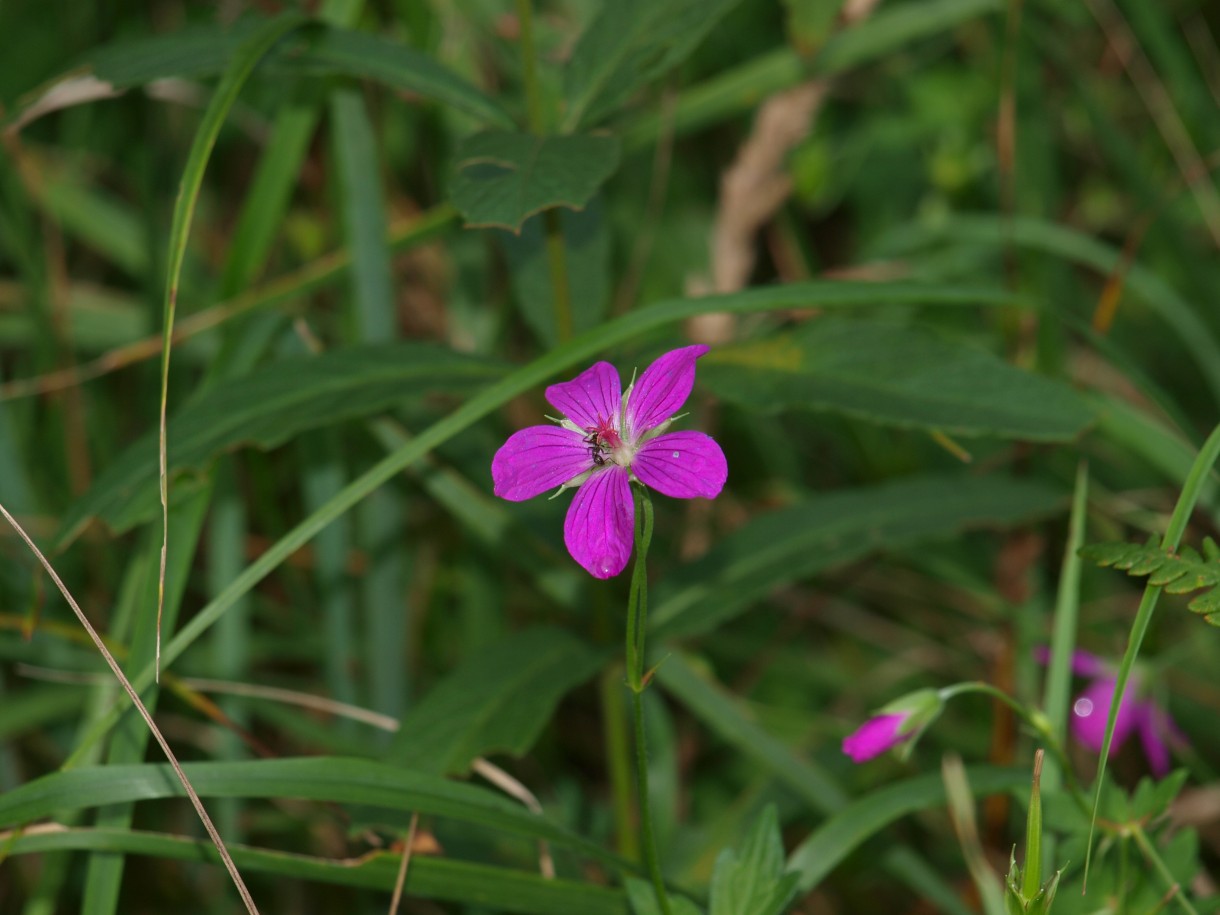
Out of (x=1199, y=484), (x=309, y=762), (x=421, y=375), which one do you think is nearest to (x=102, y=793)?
(x=309, y=762)

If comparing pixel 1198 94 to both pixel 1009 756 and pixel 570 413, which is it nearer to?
pixel 1009 756

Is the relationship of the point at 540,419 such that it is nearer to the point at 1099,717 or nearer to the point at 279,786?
the point at 1099,717

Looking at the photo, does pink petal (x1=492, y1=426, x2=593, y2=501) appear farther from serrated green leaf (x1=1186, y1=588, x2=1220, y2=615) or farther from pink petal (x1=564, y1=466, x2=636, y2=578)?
serrated green leaf (x1=1186, y1=588, x2=1220, y2=615)

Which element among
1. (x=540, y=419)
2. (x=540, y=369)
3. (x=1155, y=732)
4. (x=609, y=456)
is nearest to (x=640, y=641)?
(x=609, y=456)

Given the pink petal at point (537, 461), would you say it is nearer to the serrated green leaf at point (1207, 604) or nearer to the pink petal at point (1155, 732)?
the serrated green leaf at point (1207, 604)

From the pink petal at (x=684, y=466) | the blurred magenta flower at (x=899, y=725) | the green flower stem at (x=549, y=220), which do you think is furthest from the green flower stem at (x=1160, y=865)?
the green flower stem at (x=549, y=220)

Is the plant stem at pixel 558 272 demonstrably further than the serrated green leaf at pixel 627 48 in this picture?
Yes

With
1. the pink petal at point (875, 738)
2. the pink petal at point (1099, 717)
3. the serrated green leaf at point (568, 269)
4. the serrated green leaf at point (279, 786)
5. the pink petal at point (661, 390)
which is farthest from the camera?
the pink petal at point (1099, 717)
